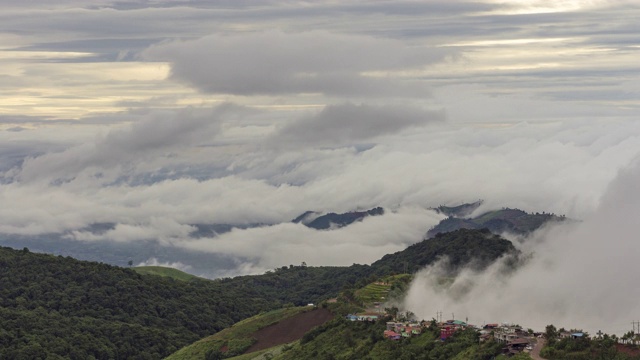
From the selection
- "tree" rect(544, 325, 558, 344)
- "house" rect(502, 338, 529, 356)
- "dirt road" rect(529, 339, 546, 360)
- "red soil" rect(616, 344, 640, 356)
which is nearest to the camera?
"red soil" rect(616, 344, 640, 356)

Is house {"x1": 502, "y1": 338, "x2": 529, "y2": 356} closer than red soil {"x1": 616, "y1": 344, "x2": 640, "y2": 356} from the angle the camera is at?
No

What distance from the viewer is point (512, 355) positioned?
176 meters

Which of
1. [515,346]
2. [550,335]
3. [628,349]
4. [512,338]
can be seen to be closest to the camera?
[628,349]

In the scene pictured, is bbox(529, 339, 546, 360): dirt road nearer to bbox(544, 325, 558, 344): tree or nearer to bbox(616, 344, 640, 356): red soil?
bbox(544, 325, 558, 344): tree

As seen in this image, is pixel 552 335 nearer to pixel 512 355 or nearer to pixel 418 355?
pixel 512 355

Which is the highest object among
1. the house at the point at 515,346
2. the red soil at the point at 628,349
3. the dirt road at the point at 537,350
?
the red soil at the point at 628,349

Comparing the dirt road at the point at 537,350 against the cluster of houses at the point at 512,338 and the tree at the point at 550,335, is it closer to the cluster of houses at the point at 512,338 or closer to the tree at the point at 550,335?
the cluster of houses at the point at 512,338

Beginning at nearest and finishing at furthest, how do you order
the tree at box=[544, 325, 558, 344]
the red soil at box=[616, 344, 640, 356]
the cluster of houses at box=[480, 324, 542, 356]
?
the red soil at box=[616, 344, 640, 356], the cluster of houses at box=[480, 324, 542, 356], the tree at box=[544, 325, 558, 344]

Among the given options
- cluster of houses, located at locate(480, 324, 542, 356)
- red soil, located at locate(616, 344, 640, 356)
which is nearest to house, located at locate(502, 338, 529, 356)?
cluster of houses, located at locate(480, 324, 542, 356)

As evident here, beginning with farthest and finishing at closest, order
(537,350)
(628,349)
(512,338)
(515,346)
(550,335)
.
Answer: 1. (550,335)
2. (512,338)
3. (515,346)
4. (537,350)
5. (628,349)

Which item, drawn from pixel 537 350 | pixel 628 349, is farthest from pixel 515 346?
pixel 628 349

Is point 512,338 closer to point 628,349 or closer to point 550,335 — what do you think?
point 550,335

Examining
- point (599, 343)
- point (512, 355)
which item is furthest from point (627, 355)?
point (512, 355)

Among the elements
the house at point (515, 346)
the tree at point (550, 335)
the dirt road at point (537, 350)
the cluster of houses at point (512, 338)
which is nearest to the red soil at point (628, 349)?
the dirt road at point (537, 350)
